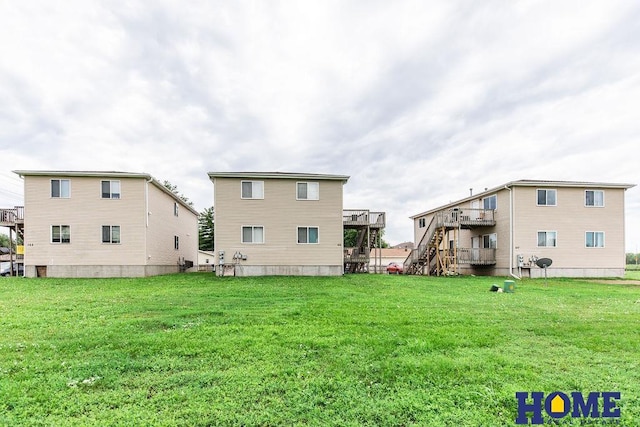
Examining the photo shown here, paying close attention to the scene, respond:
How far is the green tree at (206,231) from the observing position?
47156 millimetres

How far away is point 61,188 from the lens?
17469mm

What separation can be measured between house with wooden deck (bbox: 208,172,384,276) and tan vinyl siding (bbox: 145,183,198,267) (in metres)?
4.55

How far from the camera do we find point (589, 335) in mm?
5516

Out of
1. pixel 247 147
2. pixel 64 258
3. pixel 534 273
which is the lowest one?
pixel 534 273

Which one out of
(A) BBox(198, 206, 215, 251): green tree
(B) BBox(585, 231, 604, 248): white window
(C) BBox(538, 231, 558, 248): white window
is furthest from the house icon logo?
(A) BBox(198, 206, 215, 251): green tree

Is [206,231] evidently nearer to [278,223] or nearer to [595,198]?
[278,223]

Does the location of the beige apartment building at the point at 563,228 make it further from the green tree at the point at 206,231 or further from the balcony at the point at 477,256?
the green tree at the point at 206,231

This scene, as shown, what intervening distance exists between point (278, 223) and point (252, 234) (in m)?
1.62

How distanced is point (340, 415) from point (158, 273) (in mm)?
19903

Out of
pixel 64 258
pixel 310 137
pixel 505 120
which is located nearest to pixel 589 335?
pixel 505 120

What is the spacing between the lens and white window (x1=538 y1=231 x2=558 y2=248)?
62.9 ft

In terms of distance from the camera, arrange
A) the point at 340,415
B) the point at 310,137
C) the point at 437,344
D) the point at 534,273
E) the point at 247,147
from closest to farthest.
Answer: the point at 340,415
the point at 437,344
the point at 534,273
the point at 310,137
the point at 247,147

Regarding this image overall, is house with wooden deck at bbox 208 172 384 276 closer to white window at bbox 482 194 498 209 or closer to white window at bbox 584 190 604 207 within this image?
white window at bbox 482 194 498 209

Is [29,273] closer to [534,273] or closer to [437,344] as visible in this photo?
[437,344]
